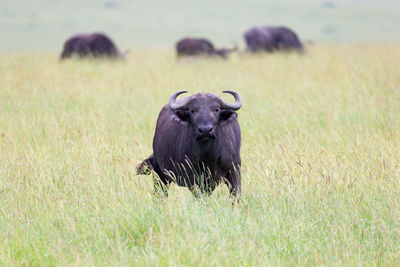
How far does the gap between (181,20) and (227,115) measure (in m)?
60.6

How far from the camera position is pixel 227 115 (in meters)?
5.35

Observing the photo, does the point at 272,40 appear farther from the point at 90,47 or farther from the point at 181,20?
the point at 181,20

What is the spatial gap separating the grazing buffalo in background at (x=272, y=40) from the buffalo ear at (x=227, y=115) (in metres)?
15.6

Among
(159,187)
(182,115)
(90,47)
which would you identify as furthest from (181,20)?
(182,115)

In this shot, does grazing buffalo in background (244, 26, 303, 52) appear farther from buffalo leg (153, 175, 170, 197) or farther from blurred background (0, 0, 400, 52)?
blurred background (0, 0, 400, 52)

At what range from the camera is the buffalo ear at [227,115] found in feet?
17.4

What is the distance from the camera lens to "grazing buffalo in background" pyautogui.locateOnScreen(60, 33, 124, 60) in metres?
19.6

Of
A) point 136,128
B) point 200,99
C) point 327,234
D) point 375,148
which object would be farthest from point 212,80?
point 327,234

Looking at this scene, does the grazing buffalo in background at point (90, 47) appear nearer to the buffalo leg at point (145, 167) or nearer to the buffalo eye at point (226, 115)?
the buffalo leg at point (145, 167)

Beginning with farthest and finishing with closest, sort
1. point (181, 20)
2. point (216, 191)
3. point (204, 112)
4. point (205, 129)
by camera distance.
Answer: point (181, 20), point (216, 191), point (204, 112), point (205, 129)

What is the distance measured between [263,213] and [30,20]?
58716 mm

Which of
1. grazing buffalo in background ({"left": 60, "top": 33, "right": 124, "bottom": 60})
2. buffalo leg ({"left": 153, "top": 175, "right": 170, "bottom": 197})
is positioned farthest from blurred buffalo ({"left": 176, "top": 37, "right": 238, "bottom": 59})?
buffalo leg ({"left": 153, "top": 175, "right": 170, "bottom": 197})

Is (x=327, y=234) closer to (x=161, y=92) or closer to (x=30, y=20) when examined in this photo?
(x=161, y=92)

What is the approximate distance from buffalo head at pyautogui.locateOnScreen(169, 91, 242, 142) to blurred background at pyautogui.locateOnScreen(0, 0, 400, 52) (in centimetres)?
4247
